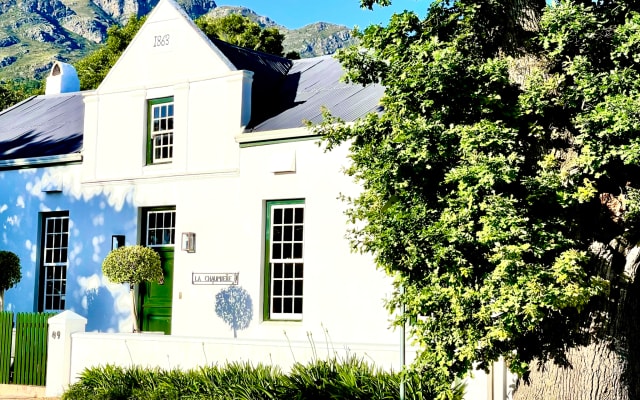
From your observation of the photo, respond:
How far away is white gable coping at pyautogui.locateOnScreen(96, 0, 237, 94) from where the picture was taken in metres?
18.9

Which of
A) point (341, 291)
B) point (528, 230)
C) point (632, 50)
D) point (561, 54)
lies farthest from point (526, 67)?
point (341, 291)

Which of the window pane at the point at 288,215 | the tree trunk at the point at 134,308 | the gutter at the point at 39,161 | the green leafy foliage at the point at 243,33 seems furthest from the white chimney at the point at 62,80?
the window pane at the point at 288,215

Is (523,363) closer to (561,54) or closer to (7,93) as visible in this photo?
(561,54)

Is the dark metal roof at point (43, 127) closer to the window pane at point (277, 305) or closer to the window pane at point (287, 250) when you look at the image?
the window pane at point (287, 250)

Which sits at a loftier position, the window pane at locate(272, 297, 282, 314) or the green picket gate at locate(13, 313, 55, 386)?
the window pane at locate(272, 297, 282, 314)

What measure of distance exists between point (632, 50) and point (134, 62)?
1324 centimetres

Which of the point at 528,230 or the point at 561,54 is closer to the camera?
the point at 528,230

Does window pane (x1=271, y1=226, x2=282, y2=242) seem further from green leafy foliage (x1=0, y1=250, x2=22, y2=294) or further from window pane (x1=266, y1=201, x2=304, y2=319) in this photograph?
green leafy foliage (x1=0, y1=250, x2=22, y2=294)

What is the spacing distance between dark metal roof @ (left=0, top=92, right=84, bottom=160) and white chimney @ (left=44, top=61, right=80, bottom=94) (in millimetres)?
468

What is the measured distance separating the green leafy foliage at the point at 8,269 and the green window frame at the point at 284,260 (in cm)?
569

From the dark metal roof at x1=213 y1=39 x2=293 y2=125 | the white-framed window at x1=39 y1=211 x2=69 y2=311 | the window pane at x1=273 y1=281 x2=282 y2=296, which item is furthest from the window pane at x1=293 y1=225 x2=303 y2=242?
the white-framed window at x1=39 y1=211 x2=69 y2=311

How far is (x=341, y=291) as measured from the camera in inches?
656

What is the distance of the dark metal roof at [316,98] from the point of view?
1767 centimetres

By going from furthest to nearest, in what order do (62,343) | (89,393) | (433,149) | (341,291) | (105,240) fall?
(105,240) → (341,291) → (62,343) → (89,393) → (433,149)
